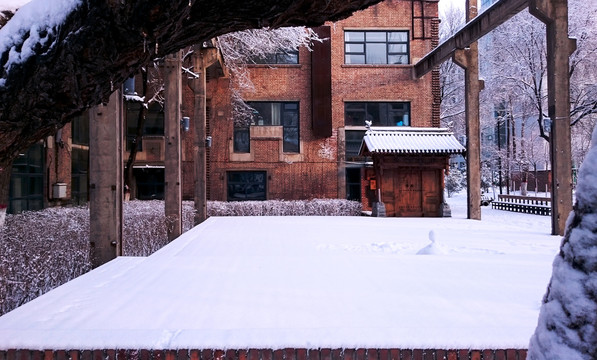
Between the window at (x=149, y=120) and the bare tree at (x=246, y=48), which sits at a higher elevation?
the bare tree at (x=246, y=48)

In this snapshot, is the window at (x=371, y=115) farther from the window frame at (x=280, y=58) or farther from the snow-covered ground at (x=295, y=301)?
the snow-covered ground at (x=295, y=301)

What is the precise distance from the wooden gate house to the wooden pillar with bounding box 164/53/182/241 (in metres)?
10.6

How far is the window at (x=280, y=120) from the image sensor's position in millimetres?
24172

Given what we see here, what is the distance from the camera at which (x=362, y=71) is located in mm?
24438

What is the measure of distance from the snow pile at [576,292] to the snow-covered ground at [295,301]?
223cm

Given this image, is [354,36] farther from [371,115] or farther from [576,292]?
[576,292]

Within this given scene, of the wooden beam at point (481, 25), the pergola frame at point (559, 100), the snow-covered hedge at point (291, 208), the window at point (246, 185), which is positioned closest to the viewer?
the pergola frame at point (559, 100)

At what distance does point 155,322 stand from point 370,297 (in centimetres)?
211

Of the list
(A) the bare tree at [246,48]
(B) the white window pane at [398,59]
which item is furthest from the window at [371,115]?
(A) the bare tree at [246,48]

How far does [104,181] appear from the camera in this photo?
6.93 metres

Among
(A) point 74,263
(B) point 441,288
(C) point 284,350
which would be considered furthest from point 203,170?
(C) point 284,350

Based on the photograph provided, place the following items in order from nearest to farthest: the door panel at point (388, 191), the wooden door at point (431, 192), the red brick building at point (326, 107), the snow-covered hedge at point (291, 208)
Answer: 1. the snow-covered hedge at point (291, 208)
2. the door panel at point (388, 191)
3. the wooden door at point (431, 192)
4. the red brick building at point (326, 107)

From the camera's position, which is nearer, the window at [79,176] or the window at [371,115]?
the window at [79,176]

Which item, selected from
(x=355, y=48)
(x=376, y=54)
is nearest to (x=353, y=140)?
(x=376, y=54)
